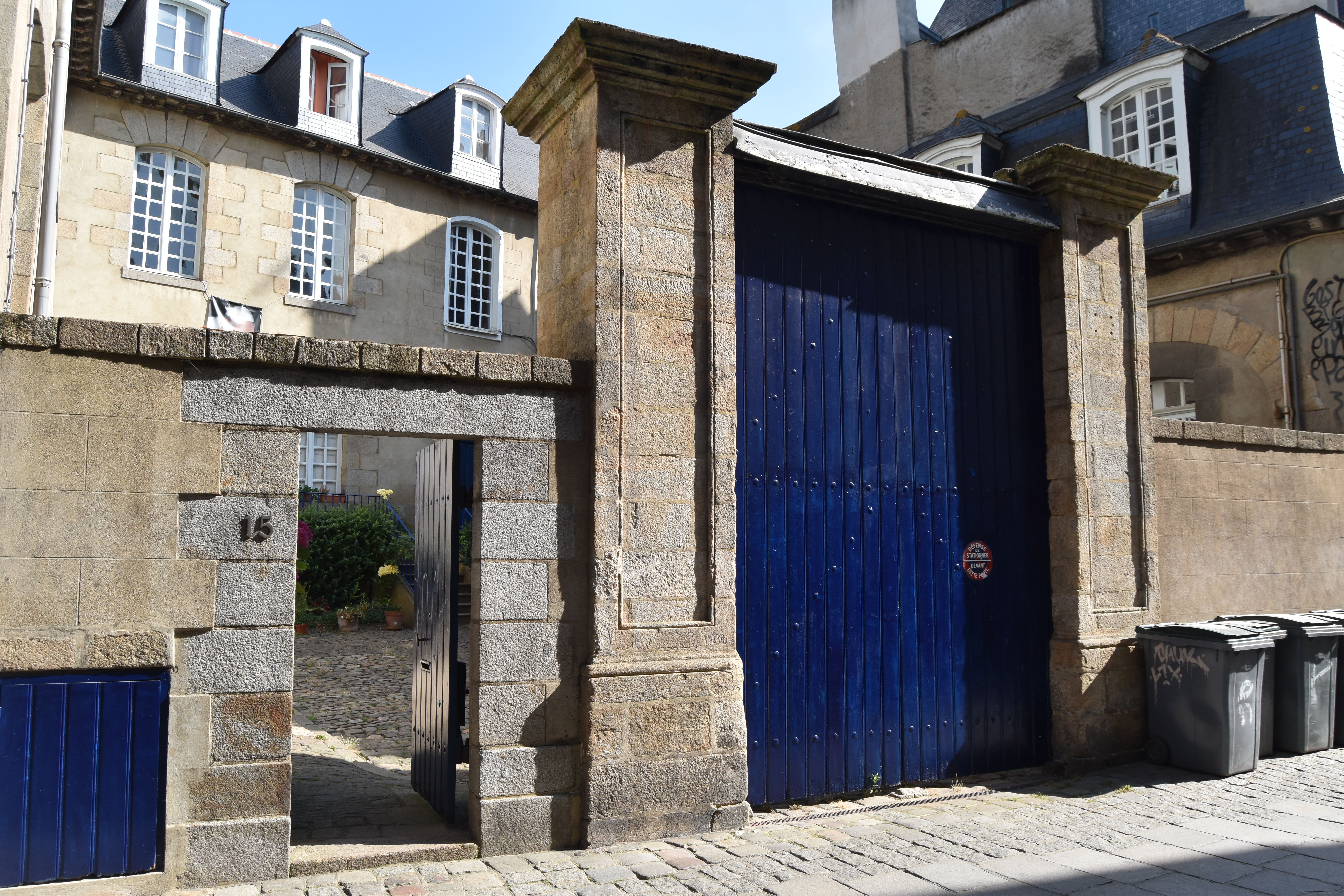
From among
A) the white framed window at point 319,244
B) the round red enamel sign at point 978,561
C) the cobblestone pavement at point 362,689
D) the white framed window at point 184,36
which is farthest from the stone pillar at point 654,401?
the white framed window at point 184,36

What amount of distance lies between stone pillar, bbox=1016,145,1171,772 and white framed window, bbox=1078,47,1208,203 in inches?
218

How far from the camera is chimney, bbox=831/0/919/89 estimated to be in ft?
52.0

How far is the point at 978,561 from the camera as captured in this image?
5820 mm

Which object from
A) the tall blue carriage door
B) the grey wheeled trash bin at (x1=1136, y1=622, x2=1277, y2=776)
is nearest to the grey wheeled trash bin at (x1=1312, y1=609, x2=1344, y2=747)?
the grey wheeled trash bin at (x1=1136, y1=622, x2=1277, y2=776)

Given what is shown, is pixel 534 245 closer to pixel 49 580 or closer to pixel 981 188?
pixel 981 188

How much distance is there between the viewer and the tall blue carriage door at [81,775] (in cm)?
345

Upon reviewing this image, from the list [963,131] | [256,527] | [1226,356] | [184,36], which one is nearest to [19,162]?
[256,527]

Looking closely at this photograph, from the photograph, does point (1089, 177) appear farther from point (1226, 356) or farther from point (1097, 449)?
point (1226, 356)

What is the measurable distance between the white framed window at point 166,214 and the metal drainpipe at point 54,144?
702 centimetres

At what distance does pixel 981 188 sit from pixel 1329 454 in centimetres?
433

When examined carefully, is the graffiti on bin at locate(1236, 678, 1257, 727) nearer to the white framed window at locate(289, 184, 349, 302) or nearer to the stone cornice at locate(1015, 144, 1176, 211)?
the stone cornice at locate(1015, 144, 1176, 211)

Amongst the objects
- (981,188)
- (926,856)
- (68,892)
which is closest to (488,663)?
(68,892)

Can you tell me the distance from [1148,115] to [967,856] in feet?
34.5

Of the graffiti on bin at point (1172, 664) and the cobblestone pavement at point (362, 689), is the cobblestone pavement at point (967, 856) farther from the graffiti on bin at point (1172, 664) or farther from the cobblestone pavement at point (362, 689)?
the cobblestone pavement at point (362, 689)
